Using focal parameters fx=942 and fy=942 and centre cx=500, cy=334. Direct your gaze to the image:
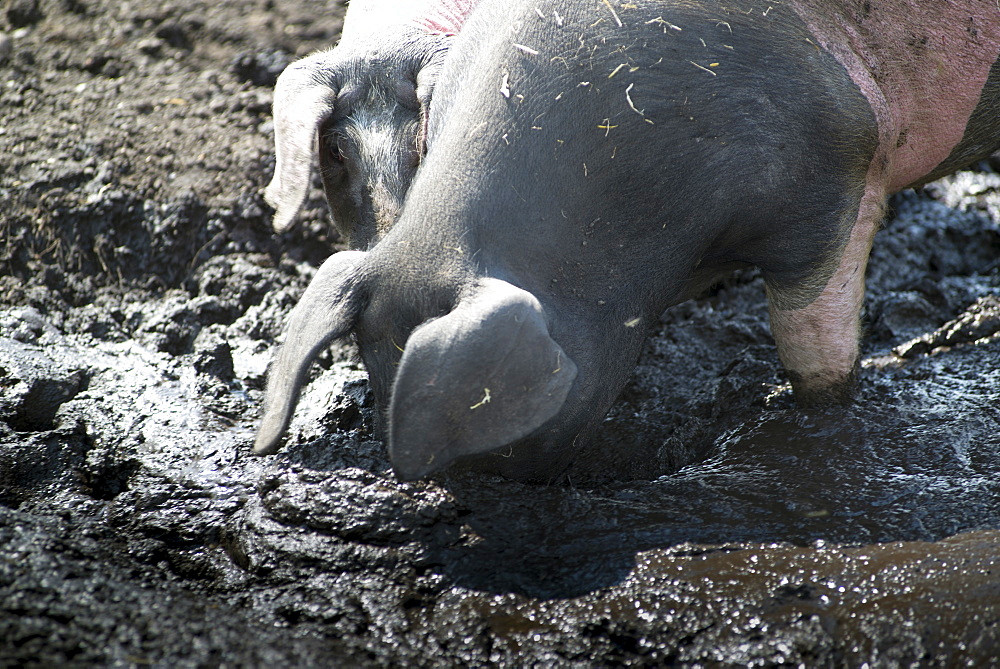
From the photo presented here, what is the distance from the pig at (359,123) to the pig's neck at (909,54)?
4.54 ft

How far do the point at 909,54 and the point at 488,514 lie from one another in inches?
88.5

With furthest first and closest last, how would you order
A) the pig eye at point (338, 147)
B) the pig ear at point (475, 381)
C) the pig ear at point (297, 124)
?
Result: the pig eye at point (338, 147)
the pig ear at point (297, 124)
the pig ear at point (475, 381)

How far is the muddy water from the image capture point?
A: 7.96 ft

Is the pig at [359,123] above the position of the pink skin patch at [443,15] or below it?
below

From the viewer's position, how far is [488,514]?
2.96 meters

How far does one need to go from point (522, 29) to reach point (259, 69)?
2.79 m

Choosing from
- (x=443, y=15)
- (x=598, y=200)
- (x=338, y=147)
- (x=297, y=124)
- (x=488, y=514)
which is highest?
(x=443, y=15)

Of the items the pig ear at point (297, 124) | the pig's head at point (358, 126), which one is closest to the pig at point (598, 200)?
the pig's head at point (358, 126)

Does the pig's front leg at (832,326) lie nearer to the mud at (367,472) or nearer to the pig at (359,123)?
the mud at (367,472)

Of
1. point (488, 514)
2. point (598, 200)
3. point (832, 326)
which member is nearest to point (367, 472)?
point (488, 514)

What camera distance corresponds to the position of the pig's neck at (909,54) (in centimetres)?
331

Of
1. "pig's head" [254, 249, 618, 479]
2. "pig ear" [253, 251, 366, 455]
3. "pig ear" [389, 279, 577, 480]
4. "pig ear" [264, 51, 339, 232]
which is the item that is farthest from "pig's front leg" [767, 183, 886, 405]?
"pig ear" [264, 51, 339, 232]

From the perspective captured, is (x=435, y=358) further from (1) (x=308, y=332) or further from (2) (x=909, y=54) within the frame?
(2) (x=909, y=54)

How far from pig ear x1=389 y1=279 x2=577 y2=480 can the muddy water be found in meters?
0.40
